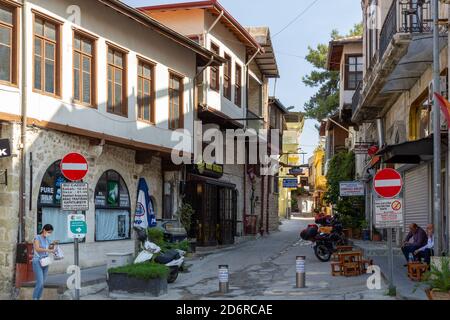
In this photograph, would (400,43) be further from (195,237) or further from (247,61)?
(247,61)

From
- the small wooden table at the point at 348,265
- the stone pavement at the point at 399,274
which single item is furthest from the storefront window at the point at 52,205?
the stone pavement at the point at 399,274

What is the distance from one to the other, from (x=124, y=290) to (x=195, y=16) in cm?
1388

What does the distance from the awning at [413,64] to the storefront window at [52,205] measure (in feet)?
30.2

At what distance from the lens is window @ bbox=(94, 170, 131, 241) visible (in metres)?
18.3

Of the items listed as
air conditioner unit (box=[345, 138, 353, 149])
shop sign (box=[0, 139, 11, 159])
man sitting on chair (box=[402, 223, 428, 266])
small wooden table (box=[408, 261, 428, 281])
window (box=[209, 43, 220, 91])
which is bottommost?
small wooden table (box=[408, 261, 428, 281])

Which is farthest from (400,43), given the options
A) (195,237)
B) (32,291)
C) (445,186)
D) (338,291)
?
(195,237)

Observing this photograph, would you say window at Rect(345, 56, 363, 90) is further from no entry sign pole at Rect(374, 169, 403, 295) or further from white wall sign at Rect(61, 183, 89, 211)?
white wall sign at Rect(61, 183, 89, 211)

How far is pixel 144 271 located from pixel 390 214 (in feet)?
16.6

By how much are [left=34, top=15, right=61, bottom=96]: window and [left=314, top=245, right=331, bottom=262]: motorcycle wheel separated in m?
9.65

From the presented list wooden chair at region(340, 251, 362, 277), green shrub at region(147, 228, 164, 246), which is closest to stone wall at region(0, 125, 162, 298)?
green shrub at region(147, 228, 164, 246)

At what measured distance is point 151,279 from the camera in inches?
544

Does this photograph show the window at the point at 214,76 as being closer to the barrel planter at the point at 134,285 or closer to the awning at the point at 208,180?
the awning at the point at 208,180

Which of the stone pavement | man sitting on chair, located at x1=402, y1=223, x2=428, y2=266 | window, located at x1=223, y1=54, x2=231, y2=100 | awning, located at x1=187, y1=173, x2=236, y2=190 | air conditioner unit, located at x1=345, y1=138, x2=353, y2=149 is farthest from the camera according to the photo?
air conditioner unit, located at x1=345, y1=138, x2=353, y2=149

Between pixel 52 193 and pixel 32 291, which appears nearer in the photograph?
pixel 32 291
